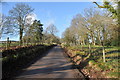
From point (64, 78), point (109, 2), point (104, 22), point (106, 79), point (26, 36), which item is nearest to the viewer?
point (106, 79)

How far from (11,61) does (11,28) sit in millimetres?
18088

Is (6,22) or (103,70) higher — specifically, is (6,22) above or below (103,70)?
above

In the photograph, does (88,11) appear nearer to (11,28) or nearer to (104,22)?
(104,22)

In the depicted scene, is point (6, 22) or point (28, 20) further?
point (28, 20)

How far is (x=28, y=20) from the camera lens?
86.0ft

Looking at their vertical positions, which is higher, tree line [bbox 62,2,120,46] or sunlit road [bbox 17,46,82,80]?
tree line [bbox 62,2,120,46]

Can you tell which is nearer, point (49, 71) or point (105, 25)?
point (49, 71)

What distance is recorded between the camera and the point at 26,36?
82.8 feet

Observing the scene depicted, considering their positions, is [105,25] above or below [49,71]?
above

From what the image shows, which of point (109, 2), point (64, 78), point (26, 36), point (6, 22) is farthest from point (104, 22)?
point (6, 22)

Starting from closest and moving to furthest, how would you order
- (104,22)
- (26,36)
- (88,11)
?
(104,22)
(88,11)
(26,36)

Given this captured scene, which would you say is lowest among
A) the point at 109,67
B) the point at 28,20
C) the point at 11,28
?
the point at 109,67

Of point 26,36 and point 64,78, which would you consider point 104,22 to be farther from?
point 26,36

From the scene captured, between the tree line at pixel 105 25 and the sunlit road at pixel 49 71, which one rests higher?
the tree line at pixel 105 25
